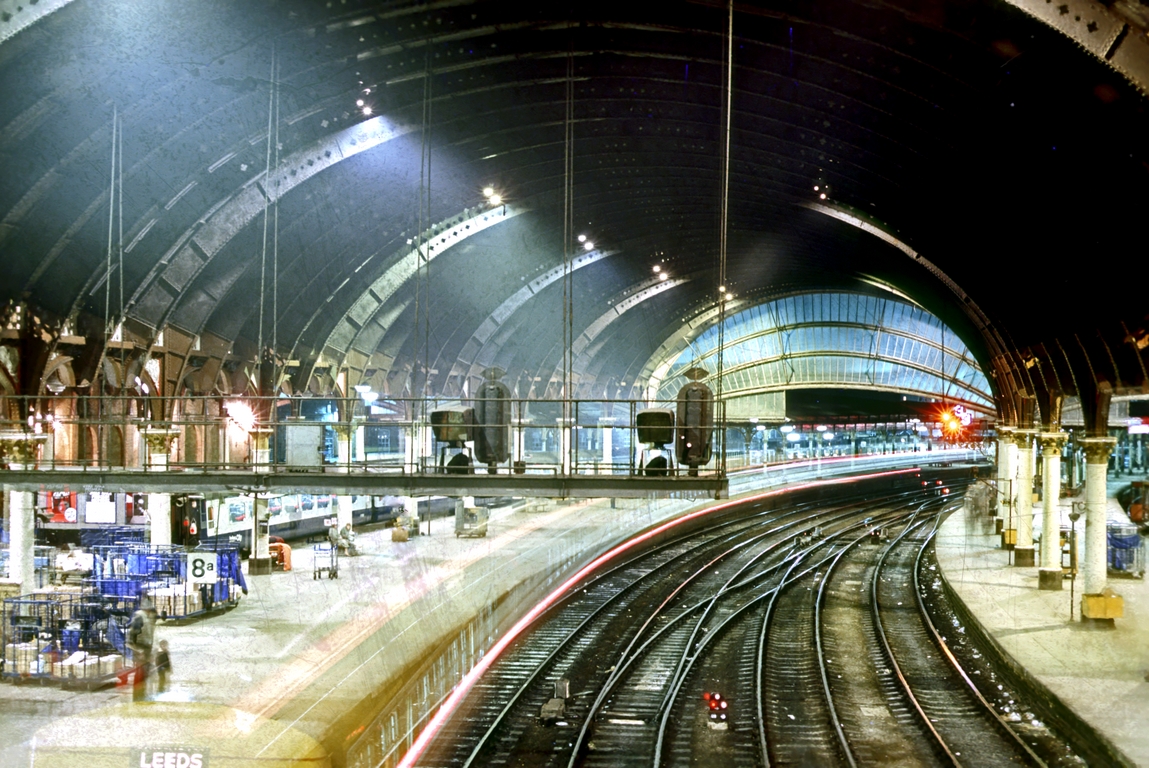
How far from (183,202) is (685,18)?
1045 cm

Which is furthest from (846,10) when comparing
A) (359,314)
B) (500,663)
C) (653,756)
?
(359,314)

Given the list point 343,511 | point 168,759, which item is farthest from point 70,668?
point 343,511

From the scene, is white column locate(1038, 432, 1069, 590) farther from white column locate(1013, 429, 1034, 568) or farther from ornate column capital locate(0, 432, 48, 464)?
ornate column capital locate(0, 432, 48, 464)

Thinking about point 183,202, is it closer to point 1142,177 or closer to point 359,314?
point 359,314

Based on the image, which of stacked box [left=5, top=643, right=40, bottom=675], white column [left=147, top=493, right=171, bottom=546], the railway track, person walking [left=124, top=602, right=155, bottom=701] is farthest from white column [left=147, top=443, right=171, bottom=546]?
the railway track

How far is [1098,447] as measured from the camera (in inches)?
746

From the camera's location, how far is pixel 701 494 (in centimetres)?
1281

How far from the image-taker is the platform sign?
60.3 feet

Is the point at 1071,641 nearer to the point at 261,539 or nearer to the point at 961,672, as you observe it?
the point at 961,672

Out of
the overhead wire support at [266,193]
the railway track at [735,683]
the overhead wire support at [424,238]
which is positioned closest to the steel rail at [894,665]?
the railway track at [735,683]

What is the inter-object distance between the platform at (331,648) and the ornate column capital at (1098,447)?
11954 millimetres

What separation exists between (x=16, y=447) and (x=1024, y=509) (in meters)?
Result: 24.6

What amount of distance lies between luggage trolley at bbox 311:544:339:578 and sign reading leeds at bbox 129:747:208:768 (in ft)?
48.9

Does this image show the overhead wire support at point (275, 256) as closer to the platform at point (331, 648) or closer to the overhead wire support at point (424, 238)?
the overhead wire support at point (424, 238)
